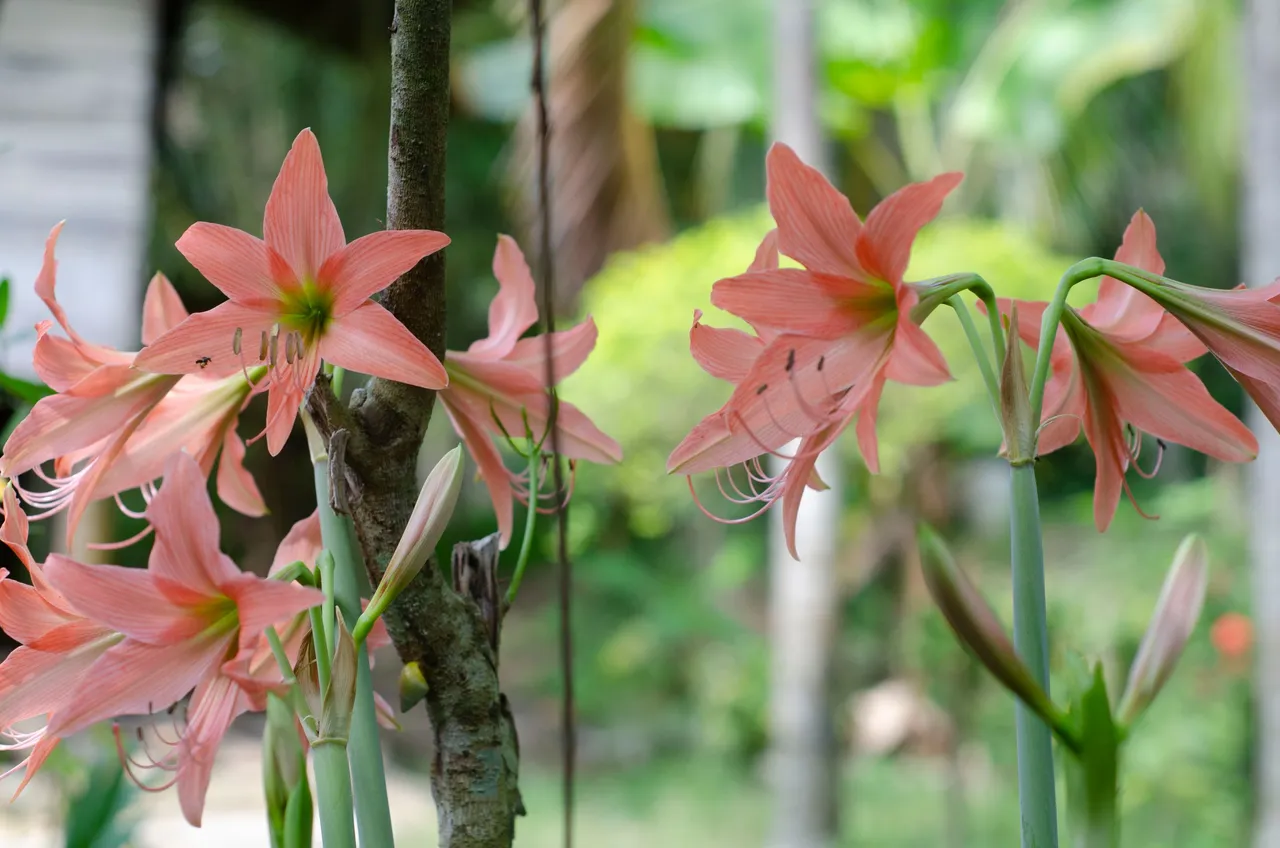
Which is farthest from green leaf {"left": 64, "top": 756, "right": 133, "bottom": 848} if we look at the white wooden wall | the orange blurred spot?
the orange blurred spot

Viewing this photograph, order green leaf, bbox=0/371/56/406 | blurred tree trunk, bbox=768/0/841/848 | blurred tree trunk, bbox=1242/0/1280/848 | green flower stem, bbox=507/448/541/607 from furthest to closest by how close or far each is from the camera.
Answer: blurred tree trunk, bbox=768/0/841/848 → blurred tree trunk, bbox=1242/0/1280/848 → green leaf, bbox=0/371/56/406 → green flower stem, bbox=507/448/541/607

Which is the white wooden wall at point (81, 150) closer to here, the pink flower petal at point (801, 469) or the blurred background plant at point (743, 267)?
the blurred background plant at point (743, 267)

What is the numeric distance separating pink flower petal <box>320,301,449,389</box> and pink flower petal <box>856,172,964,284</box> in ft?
0.37

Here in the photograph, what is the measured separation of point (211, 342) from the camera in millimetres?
299

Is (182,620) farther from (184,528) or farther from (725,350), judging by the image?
(725,350)

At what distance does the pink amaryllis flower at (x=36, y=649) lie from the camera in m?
0.30

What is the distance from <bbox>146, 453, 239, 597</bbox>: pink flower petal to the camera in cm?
26

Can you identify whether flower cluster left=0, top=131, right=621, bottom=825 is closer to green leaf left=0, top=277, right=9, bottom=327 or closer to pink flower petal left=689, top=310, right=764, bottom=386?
pink flower petal left=689, top=310, right=764, bottom=386

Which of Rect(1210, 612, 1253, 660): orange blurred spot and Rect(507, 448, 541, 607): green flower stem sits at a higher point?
Rect(507, 448, 541, 607): green flower stem

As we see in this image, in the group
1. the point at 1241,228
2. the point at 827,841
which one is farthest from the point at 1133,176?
the point at 827,841

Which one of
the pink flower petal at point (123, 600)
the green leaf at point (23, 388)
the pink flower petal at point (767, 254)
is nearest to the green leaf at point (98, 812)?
the green leaf at point (23, 388)

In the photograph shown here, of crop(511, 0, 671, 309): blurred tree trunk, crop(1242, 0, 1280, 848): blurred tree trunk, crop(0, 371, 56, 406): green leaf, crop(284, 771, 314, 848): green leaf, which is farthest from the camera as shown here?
crop(511, 0, 671, 309): blurred tree trunk

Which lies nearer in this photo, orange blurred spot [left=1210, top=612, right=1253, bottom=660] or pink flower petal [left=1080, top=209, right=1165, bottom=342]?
pink flower petal [left=1080, top=209, right=1165, bottom=342]

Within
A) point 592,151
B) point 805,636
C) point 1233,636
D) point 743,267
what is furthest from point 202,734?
point 1233,636
